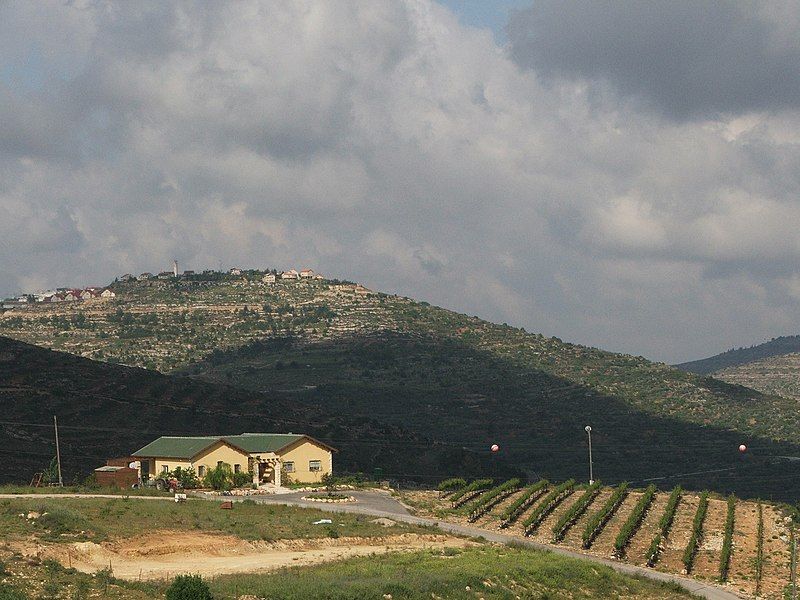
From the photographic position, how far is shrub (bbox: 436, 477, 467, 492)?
9369cm

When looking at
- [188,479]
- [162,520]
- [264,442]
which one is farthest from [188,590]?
[264,442]

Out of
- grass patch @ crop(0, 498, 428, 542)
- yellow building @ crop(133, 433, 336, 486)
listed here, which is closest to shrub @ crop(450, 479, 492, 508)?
yellow building @ crop(133, 433, 336, 486)

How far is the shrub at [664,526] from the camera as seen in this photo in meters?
71.4

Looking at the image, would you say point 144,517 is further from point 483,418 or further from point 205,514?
point 483,418

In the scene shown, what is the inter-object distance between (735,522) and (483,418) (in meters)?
99.9

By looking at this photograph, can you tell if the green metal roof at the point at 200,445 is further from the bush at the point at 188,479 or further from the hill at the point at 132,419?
the hill at the point at 132,419

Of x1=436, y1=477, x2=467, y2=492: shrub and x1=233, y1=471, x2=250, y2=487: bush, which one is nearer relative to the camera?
x1=233, y1=471, x2=250, y2=487: bush

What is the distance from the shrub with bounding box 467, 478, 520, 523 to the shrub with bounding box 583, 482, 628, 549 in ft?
24.3

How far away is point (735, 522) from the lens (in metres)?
81.6

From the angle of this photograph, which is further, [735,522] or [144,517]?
[735,522]

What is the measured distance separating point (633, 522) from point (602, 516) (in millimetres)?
2779

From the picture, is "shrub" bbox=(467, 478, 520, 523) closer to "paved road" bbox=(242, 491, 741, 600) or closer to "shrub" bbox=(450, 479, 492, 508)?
"shrub" bbox=(450, 479, 492, 508)

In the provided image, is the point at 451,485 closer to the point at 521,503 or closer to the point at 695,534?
the point at 521,503

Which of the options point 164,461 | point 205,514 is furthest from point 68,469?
point 205,514
